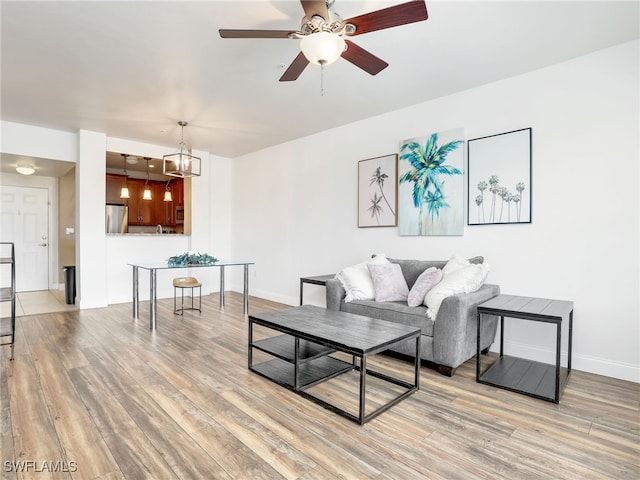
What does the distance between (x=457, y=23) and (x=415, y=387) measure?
262cm

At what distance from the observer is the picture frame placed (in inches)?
124

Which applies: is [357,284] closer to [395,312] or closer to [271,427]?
[395,312]

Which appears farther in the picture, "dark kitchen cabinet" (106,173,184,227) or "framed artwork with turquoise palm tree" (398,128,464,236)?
"dark kitchen cabinet" (106,173,184,227)

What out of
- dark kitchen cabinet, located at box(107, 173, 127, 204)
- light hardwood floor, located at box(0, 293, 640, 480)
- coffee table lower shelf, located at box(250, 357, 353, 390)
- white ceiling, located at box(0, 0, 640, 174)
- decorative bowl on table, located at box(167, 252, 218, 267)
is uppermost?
white ceiling, located at box(0, 0, 640, 174)

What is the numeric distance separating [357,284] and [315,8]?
94.1 inches

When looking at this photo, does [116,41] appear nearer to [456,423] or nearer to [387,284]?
[387,284]

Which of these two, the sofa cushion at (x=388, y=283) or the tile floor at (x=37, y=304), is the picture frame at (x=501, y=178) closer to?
the sofa cushion at (x=388, y=283)

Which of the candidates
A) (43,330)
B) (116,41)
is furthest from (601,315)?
(43,330)

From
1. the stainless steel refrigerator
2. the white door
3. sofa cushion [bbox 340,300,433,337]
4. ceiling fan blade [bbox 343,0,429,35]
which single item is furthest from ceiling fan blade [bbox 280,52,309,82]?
the white door

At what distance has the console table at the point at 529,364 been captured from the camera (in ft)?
7.91

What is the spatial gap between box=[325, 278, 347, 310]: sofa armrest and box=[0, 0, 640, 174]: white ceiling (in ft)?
6.63

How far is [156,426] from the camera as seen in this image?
6.61 ft

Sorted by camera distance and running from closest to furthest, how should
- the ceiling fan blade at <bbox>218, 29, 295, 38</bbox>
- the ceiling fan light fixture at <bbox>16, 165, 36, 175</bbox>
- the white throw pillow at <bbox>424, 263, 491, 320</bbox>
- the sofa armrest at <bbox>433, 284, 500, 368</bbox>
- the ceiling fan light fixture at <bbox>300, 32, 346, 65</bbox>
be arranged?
the ceiling fan light fixture at <bbox>300, 32, 346, 65</bbox> < the ceiling fan blade at <bbox>218, 29, 295, 38</bbox> < the sofa armrest at <bbox>433, 284, 500, 368</bbox> < the white throw pillow at <bbox>424, 263, 491, 320</bbox> < the ceiling fan light fixture at <bbox>16, 165, 36, 175</bbox>

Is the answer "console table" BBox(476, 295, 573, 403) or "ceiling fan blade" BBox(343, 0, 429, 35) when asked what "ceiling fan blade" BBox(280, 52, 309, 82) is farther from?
"console table" BBox(476, 295, 573, 403)
